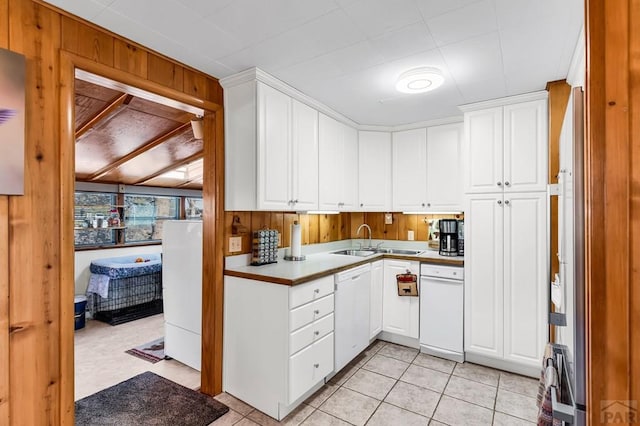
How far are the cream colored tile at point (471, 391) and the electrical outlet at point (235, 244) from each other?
79.0 inches

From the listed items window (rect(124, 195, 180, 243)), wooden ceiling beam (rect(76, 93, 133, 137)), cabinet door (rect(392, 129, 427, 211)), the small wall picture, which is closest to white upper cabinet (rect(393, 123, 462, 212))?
cabinet door (rect(392, 129, 427, 211))

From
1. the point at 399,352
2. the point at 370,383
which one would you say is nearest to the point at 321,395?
the point at 370,383

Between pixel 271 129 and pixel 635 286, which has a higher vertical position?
pixel 271 129

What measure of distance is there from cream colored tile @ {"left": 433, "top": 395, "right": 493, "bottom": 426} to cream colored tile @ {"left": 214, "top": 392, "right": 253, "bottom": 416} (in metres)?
1.32

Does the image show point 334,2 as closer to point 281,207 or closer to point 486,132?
point 281,207

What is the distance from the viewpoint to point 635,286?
0.75 m

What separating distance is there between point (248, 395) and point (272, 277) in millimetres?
914

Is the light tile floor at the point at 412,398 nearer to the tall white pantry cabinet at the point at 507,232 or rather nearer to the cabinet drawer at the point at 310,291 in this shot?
the tall white pantry cabinet at the point at 507,232

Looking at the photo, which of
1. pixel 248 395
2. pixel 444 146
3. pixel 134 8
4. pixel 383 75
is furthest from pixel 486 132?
pixel 248 395

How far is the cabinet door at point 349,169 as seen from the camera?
3406mm

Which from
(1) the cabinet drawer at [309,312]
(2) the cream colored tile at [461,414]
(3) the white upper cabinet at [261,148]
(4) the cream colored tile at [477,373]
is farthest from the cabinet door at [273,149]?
(4) the cream colored tile at [477,373]

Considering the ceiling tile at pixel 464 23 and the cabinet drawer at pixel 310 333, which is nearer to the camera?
the ceiling tile at pixel 464 23

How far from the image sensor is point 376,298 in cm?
327

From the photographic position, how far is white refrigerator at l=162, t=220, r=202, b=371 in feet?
8.96
